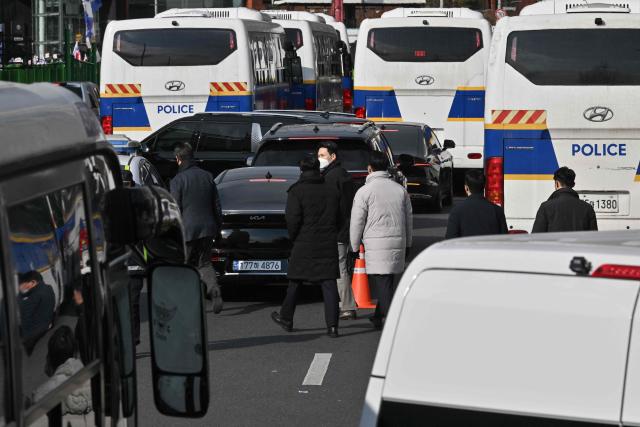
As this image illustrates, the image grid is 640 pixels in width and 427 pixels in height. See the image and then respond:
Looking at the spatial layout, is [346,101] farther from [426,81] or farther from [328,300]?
[328,300]

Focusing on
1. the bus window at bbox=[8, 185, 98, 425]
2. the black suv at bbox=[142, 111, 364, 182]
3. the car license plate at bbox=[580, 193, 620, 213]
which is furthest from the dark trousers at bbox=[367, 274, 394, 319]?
the bus window at bbox=[8, 185, 98, 425]

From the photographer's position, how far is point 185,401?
4.17 metres

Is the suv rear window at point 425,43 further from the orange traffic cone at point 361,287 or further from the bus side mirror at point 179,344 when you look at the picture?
the bus side mirror at point 179,344

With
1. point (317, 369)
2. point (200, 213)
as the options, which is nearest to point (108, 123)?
point (200, 213)

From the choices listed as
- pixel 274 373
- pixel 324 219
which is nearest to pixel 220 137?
pixel 324 219

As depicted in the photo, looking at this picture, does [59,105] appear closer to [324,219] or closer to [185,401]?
[185,401]

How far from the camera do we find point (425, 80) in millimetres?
28844

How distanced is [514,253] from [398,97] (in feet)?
81.7

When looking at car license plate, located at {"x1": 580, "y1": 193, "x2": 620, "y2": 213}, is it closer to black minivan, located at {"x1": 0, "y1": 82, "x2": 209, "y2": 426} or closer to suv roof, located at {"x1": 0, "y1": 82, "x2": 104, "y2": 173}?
black minivan, located at {"x1": 0, "y1": 82, "x2": 209, "y2": 426}

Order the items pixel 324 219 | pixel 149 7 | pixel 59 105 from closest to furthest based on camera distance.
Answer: pixel 59 105 < pixel 324 219 < pixel 149 7

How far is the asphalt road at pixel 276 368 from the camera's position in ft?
32.6

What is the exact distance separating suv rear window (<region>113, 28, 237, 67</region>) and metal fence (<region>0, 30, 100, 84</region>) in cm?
951

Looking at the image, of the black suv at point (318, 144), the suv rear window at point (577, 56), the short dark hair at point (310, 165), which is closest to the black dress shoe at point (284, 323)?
the short dark hair at point (310, 165)

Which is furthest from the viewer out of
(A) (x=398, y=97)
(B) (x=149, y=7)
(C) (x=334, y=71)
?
(B) (x=149, y=7)
